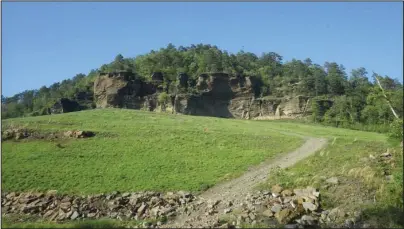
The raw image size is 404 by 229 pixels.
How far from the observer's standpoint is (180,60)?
13138 cm

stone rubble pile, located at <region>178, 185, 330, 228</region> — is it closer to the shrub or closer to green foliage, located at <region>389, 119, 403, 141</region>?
green foliage, located at <region>389, 119, 403, 141</region>

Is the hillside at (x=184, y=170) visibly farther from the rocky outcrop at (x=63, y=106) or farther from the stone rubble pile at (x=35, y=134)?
the rocky outcrop at (x=63, y=106)

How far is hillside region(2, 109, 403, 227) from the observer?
1900 cm

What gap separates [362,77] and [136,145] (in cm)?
10836

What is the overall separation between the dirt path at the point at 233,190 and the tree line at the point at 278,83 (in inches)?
650

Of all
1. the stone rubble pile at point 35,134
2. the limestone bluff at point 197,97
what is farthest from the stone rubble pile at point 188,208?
the limestone bluff at point 197,97

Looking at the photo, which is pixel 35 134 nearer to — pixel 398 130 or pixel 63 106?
pixel 398 130

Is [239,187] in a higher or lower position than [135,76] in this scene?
lower

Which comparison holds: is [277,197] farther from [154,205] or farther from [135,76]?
[135,76]

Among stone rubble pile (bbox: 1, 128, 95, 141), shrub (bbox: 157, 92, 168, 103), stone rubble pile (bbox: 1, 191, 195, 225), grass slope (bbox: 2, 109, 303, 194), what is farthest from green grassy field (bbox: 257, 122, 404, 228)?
shrub (bbox: 157, 92, 168, 103)

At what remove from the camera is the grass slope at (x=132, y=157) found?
80.7 ft

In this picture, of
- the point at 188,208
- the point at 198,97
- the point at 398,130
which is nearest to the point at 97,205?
the point at 188,208

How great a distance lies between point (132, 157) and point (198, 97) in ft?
201

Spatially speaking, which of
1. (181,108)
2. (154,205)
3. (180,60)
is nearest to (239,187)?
(154,205)
